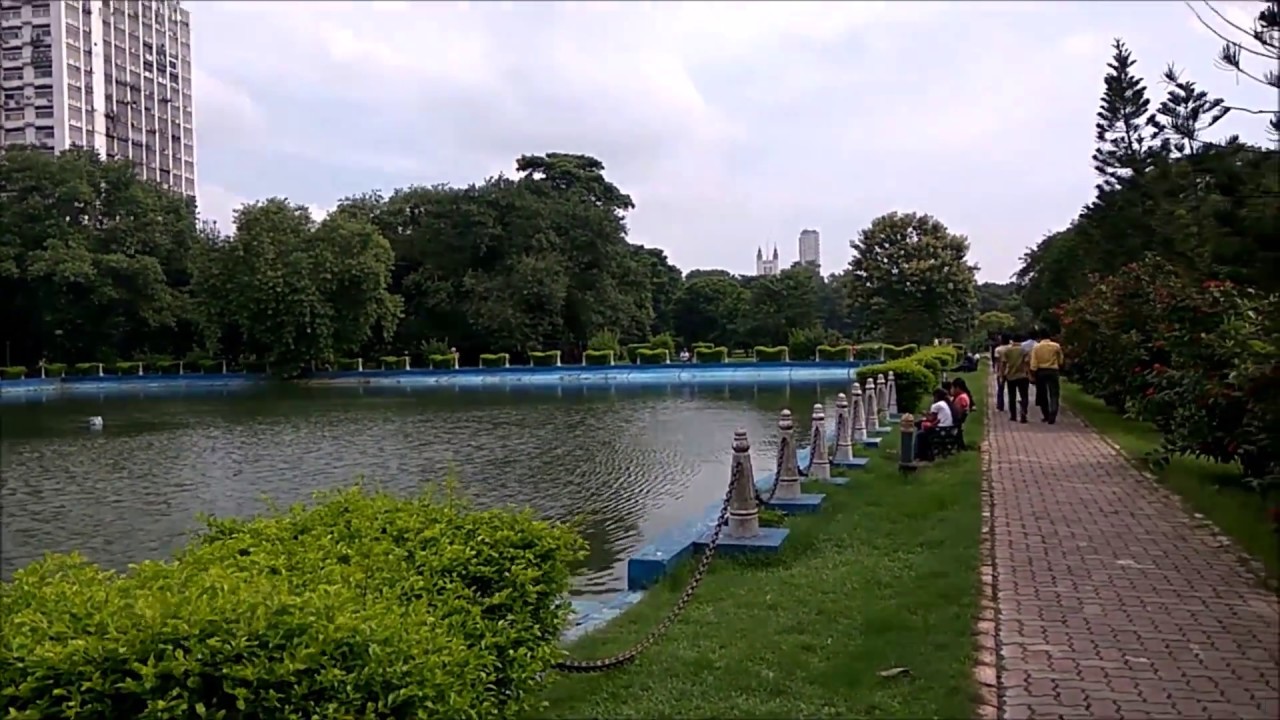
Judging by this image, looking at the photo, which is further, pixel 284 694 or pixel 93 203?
pixel 93 203

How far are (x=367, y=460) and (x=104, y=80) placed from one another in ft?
202

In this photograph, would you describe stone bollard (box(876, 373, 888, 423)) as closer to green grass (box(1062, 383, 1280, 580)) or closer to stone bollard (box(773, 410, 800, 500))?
green grass (box(1062, 383, 1280, 580))

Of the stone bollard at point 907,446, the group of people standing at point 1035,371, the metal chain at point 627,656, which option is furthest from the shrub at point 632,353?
the metal chain at point 627,656

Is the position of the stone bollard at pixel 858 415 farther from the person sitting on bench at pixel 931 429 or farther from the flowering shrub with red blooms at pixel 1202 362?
the flowering shrub with red blooms at pixel 1202 362

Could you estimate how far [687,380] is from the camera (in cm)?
3466

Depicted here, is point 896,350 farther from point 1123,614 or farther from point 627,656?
point 627,656

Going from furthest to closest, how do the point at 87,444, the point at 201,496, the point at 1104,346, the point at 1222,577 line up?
the point at 87,444
the point at 1104,346
the point at 201,496
the point at 1222,577

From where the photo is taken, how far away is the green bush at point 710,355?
38281mm

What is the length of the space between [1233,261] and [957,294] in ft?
113

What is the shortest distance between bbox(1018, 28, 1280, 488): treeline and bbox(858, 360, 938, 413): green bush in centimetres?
217

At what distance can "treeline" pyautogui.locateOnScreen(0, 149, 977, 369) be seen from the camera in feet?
119

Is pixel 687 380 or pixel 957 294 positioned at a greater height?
pixel 957 294

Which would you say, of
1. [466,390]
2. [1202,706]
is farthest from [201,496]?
[466,390]

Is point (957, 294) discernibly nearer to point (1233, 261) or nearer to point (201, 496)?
point (201, 496)
